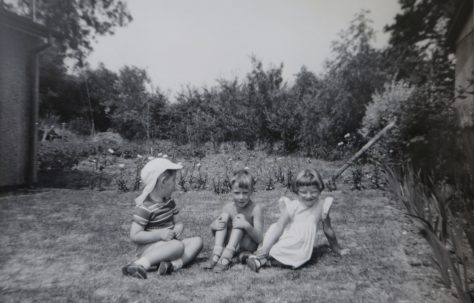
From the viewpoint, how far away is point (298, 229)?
3227 mm

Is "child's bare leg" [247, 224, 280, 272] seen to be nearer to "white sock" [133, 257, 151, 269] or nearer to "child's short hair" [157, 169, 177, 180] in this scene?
"white sock" [133, 257, 151, 269]

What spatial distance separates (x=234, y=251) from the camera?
314 centimetres

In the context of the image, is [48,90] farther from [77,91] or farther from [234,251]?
[234,251]

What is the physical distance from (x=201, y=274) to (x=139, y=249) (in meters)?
0.58

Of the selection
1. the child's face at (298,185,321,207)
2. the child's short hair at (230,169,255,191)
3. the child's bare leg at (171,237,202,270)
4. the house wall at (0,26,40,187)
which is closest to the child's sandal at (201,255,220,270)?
the child's bare leg at (171,237,202,270)

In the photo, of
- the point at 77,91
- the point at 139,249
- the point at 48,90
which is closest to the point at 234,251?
the point at 139,249

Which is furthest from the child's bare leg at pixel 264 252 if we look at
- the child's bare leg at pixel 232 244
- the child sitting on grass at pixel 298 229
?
the child's bare leg at pixel 232 244

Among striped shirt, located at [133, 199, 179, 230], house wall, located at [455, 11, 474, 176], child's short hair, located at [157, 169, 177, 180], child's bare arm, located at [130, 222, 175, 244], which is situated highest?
house wall, located at [455, 11, 474, 176]

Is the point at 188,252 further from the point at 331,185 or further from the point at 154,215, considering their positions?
the point at 331,185

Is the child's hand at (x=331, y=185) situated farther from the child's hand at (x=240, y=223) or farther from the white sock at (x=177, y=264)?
the white sock at (x=177, y=264)

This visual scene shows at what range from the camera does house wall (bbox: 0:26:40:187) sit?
7484mm

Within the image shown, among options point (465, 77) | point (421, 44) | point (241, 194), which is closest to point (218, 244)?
point (241, 194)

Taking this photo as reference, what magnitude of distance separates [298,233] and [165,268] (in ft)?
3.79

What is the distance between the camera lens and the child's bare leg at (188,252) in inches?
119
